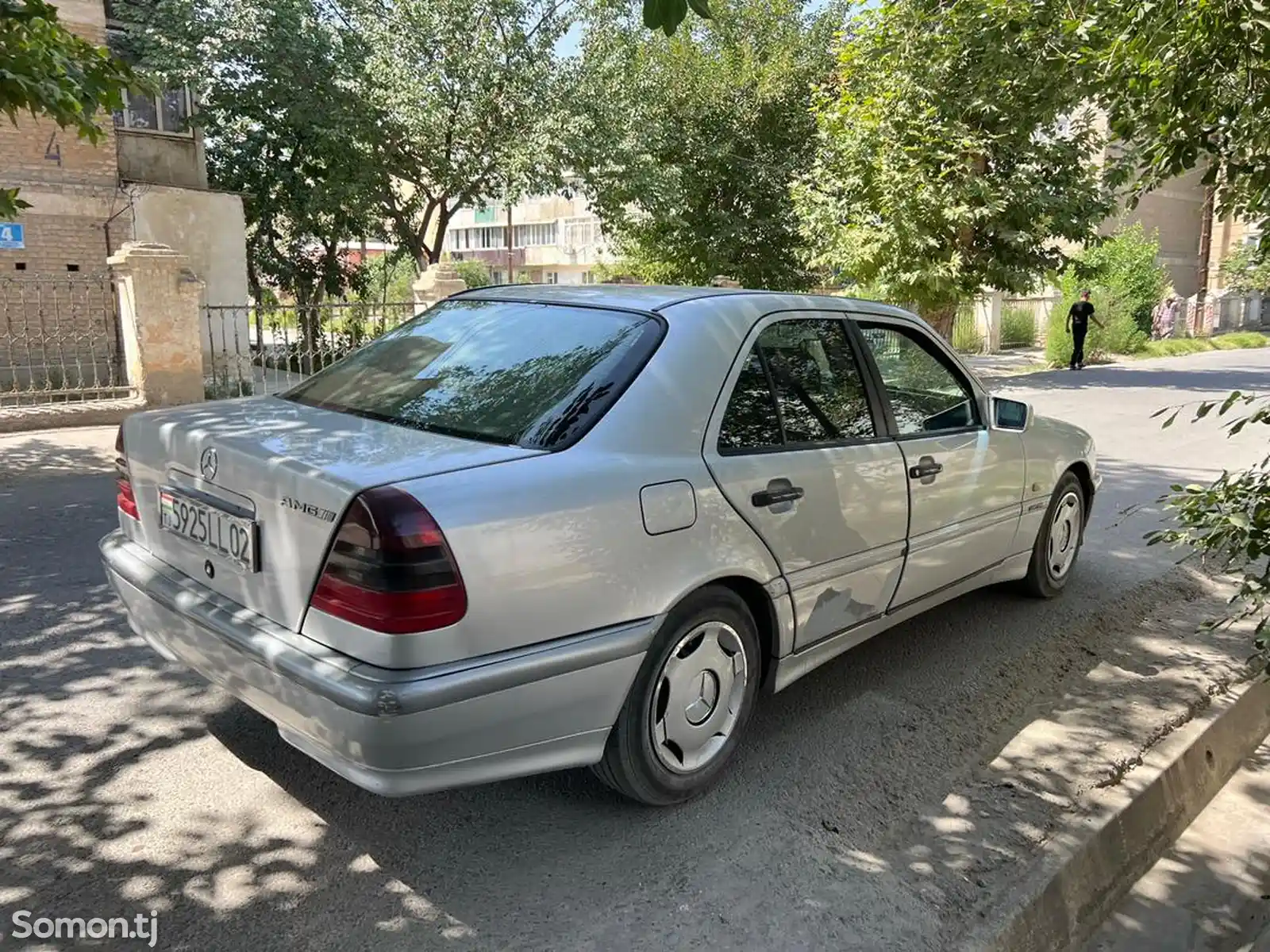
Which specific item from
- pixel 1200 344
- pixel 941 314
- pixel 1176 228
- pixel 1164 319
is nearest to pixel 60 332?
pixel 941 314

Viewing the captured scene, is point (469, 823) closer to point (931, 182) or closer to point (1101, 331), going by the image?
point (931, 182)

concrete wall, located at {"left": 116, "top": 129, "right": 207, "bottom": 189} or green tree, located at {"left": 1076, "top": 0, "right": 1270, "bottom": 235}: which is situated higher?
concrete wall, located at {"left": 116, "top": 129, "right": 207, "bottom": 189}

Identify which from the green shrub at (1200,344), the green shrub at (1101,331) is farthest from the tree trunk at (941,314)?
the green shrub at (1200,344)

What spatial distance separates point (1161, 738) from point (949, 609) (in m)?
1.51

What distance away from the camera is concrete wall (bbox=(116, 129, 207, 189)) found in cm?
1552

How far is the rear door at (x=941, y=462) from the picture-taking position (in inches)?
152

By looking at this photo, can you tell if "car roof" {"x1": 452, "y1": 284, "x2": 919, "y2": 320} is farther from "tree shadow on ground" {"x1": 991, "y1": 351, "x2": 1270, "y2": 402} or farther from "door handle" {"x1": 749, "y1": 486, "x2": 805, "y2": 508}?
"tree shadow on ground" {"x1": 991, "y1": 351, "x2": 1270, "y2": 402}

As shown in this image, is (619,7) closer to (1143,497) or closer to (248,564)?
(1143,497)

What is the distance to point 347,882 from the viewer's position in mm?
2633

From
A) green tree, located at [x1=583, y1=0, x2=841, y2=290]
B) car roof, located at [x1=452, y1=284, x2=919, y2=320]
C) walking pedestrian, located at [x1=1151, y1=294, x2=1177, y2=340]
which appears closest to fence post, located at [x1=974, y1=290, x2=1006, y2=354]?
walking pedestrian, located at [x1=1151, y1=294, x2=1177, y2=340]

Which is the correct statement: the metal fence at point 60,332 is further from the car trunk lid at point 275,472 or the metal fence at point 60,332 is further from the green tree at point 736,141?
the car trunk lid at point 275,472

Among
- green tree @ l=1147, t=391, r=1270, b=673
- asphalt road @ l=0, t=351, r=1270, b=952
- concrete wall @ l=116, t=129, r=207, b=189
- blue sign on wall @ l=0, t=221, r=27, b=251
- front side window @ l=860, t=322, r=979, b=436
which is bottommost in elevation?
asphalt road @ l=0, t=351, r=1270, b=952

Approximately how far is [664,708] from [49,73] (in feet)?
14.3

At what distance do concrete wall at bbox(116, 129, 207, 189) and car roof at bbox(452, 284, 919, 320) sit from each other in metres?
14.1
